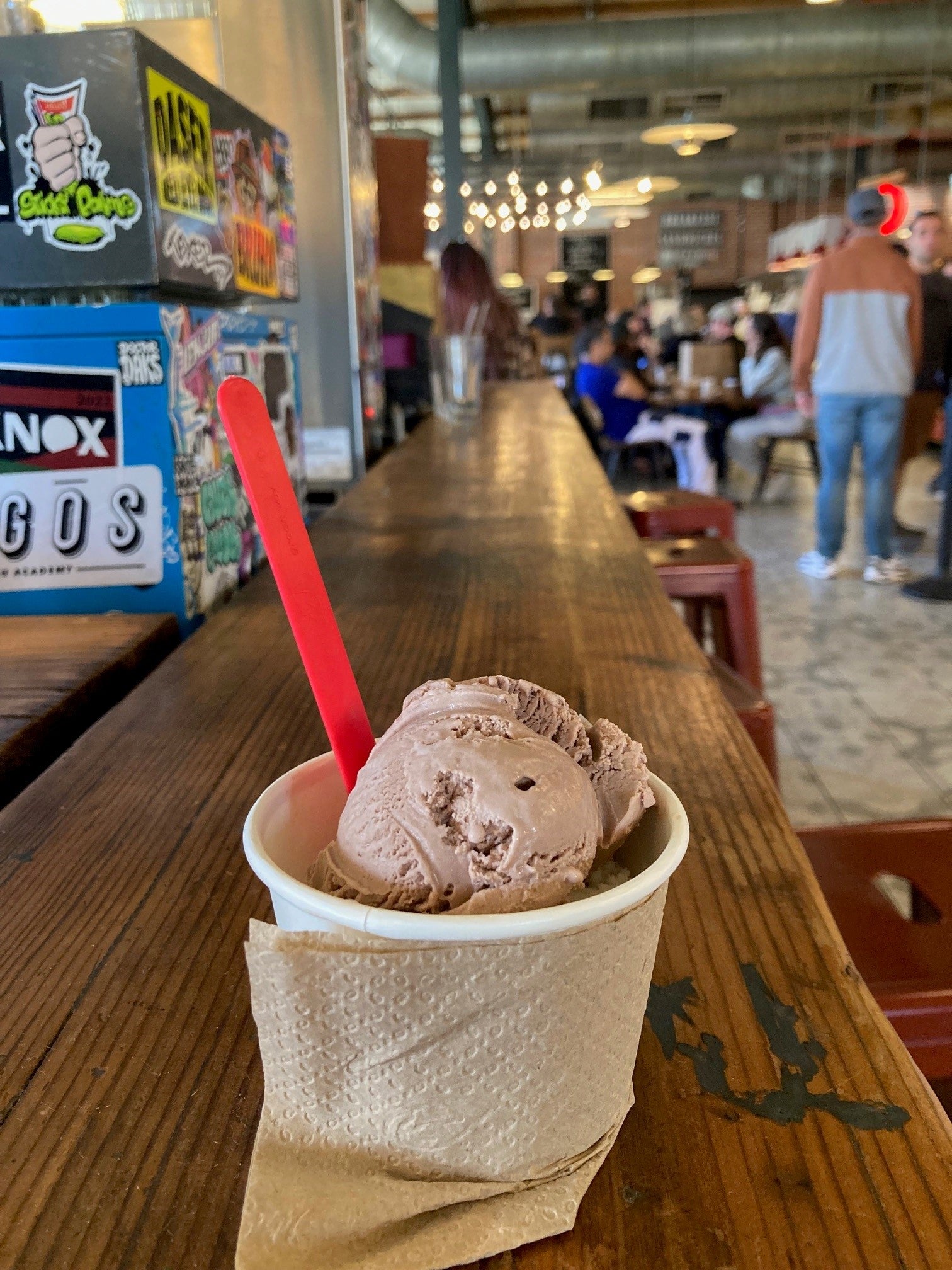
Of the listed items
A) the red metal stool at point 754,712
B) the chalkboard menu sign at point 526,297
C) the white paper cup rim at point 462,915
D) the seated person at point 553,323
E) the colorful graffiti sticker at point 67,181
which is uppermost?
the chalkboard menu sign at point 526,297

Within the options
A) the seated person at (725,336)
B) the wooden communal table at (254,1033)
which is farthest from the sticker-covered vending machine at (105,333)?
the seated person at (725,336)

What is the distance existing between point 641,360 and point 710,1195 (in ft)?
31.8

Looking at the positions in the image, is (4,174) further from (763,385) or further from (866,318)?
(763,385)

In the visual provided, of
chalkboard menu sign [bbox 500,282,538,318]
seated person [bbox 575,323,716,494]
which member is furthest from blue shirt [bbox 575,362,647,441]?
chalkboard menu sign [bbox 500,282,538,318]

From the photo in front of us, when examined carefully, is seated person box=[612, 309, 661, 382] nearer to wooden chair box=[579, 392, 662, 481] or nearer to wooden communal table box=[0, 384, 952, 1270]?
wooden chair box=[579, 392, 662, 481]

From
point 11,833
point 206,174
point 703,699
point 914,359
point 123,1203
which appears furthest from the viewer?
point 914,359

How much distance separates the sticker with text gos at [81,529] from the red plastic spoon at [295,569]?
2.33 feet

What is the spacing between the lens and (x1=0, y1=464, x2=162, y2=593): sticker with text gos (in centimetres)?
109

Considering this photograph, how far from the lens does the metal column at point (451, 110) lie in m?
6.19

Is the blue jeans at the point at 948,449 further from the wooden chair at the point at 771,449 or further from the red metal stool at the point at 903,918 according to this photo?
the red metal stool at the point at 903,918

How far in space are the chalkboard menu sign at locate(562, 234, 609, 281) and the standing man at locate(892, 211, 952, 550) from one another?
12.1 metres

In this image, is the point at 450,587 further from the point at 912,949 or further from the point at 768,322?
the point at 768,322

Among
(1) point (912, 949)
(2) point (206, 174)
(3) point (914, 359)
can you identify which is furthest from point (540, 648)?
(3) point (914, 359)

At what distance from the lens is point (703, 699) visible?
0.87 meters
